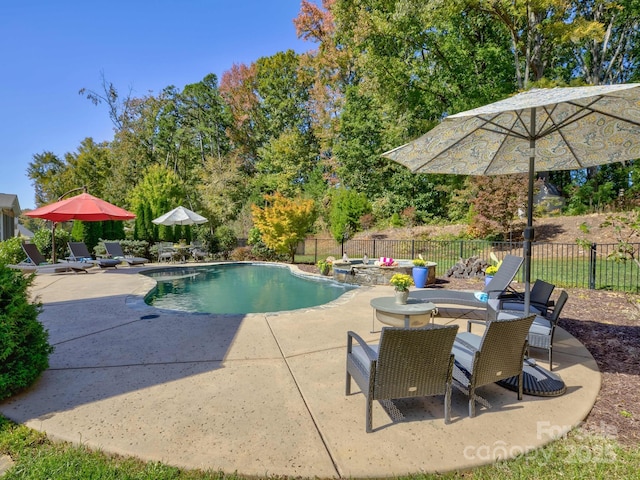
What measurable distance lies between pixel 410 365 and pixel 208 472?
1.49 metres

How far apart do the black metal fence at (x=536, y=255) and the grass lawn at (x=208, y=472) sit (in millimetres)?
6931

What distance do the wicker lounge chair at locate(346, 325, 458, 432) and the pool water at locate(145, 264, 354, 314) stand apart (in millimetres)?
5057

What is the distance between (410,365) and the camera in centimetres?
248

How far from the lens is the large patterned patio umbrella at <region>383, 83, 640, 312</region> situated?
3.18 metres

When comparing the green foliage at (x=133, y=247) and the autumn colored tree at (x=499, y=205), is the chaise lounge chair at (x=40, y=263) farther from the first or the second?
the autumn colored tree at (x=499, y=205)

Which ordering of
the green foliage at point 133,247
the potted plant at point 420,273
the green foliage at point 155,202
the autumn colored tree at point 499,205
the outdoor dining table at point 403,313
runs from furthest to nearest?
the green foliage at point 155,202 → the green foliage at point 133,247 → the autumn colored tree at point 499,205 → the potted plant at point 420,273 → the outdoor dining table at point 403,313

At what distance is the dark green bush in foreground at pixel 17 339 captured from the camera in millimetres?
2947

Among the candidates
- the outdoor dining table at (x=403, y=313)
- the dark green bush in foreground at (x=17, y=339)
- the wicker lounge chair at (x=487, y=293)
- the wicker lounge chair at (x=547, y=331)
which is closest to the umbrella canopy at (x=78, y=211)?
the dark green bush in foreground at (x=17, y=339)

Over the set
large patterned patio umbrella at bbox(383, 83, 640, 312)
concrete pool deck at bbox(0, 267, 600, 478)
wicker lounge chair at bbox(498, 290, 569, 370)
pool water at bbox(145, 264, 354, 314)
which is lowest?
pool water at bbox(145, 264, 354, 314)

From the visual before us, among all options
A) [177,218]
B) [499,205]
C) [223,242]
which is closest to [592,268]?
[499,205]

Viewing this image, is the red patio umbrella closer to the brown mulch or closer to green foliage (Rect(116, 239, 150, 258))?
green foliage (Rect(116, 239, 150, 258))

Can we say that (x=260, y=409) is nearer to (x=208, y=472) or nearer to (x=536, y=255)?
(x=208, y=472)

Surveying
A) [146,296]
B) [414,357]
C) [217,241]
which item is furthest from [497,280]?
[217,241]

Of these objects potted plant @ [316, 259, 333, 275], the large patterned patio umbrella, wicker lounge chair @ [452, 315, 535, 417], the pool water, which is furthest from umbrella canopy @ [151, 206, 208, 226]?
wicker lounge chair @ [452, 315, 535, 417]
